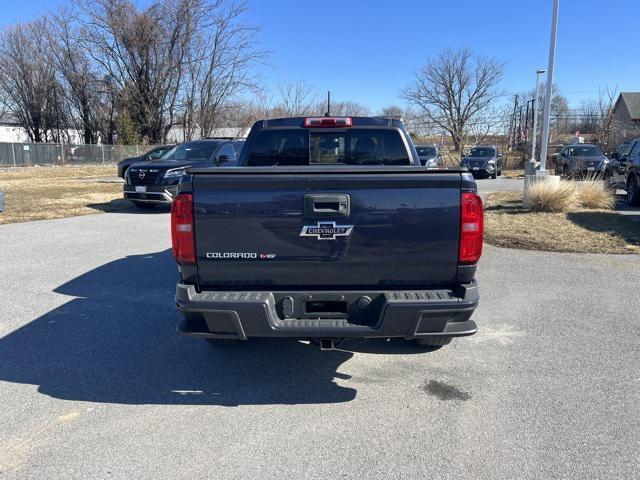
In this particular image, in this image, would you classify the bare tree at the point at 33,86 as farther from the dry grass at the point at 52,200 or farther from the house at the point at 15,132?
the dry grass at the point at 52,200

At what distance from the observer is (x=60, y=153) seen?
3622 centimetres

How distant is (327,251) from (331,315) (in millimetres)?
432

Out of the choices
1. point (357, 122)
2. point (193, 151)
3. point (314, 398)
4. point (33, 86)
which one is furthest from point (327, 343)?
point (33, 86)

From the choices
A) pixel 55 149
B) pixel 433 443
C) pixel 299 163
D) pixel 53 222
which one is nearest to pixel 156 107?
pixel 55 149

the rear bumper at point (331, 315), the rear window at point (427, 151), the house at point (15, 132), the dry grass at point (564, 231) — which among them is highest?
the house at point (15, 132)

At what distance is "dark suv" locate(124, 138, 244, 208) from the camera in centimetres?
1254

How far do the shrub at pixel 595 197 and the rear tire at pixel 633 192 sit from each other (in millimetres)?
1342

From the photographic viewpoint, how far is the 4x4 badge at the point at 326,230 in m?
3.15

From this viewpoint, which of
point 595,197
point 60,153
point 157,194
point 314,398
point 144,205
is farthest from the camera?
point 60,153

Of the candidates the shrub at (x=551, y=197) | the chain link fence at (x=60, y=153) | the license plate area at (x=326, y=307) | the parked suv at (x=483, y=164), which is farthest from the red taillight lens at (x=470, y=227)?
the chain link fence at (x=60, y=153)

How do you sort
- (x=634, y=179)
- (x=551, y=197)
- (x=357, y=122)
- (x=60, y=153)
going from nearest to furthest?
1. (x=357, y=122)
2. (x=551, y=197)
3. (x=634, y=179)
4. (x=60, y=153)

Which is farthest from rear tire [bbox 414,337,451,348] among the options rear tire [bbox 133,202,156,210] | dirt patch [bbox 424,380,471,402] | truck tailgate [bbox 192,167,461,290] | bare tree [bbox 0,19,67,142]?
bare tree [bbox 0,19,67,142]

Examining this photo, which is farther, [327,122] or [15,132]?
[15,132]

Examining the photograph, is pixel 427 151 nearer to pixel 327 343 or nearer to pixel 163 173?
pixel 163 173
